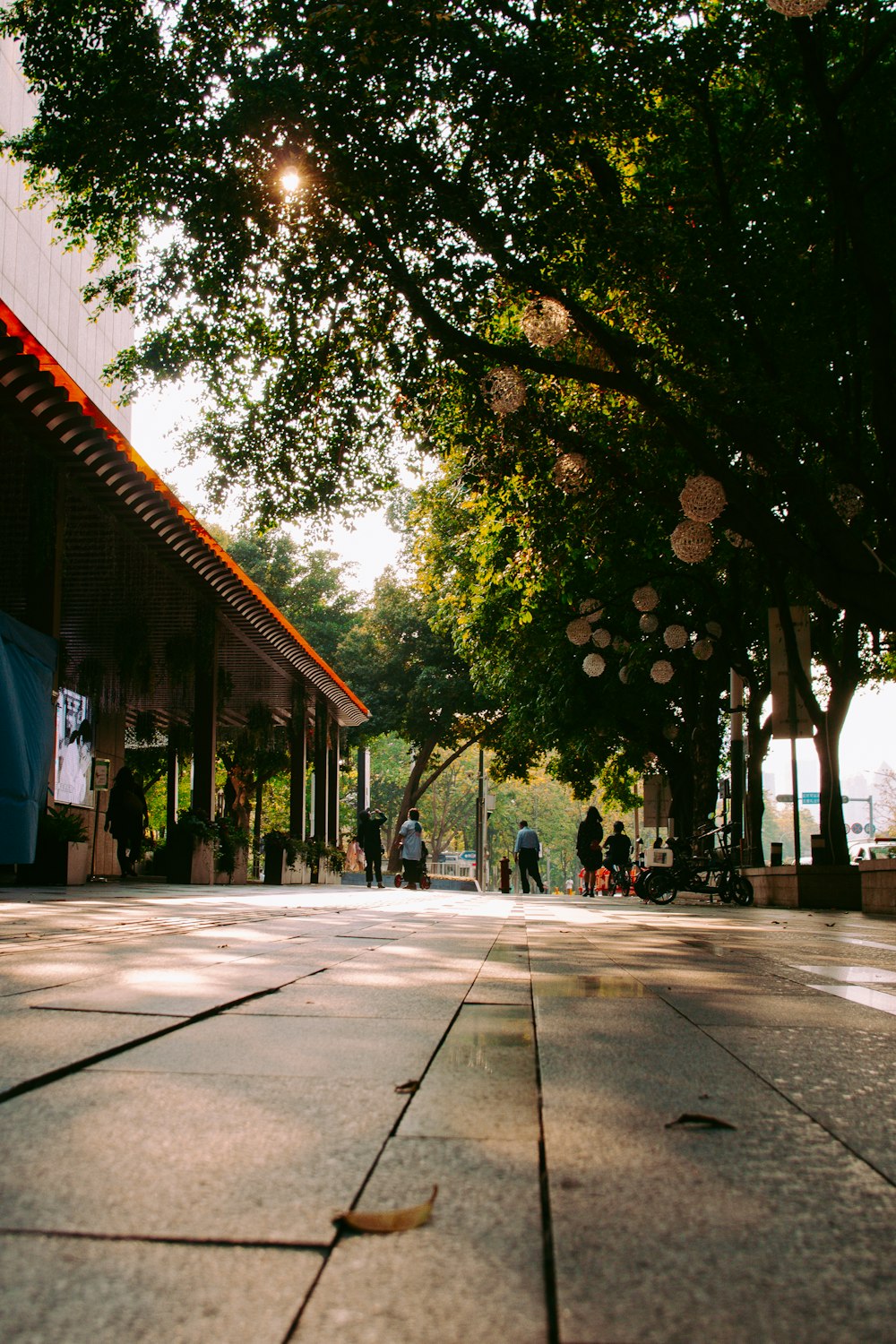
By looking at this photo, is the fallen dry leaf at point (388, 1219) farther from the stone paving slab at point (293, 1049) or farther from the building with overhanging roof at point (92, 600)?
the building with overhanging roof at point (92, 600)

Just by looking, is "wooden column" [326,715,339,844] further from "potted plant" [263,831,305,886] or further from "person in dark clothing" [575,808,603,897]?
"person in dark clothing" [575,808,603,897]

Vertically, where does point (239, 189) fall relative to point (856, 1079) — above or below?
above

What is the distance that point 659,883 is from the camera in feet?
64.6

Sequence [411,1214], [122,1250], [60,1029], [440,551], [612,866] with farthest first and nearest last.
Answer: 1. [612,866]
2. [440,551]
3. [60,1029]
4. [411,1214]
5. [122,1250]

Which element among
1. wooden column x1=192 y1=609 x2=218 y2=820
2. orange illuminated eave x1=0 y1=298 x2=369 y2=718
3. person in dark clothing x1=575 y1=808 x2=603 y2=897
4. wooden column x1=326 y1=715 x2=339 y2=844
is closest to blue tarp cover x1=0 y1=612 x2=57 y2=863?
orange illuminated eave x1=0 y1=298 x2=369 y2=718

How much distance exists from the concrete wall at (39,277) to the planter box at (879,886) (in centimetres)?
1967

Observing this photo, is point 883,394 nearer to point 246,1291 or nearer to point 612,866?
point 246,1291

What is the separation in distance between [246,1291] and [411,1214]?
320 mm

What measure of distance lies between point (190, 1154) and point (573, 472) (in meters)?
12.3

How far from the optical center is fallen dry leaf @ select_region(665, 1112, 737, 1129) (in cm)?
221

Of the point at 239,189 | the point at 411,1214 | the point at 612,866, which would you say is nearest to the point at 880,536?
the point at 239,189

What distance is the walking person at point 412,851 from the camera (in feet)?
96.2

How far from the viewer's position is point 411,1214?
1571 millimetres

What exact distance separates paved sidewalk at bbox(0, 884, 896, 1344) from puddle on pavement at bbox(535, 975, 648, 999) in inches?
4.7
